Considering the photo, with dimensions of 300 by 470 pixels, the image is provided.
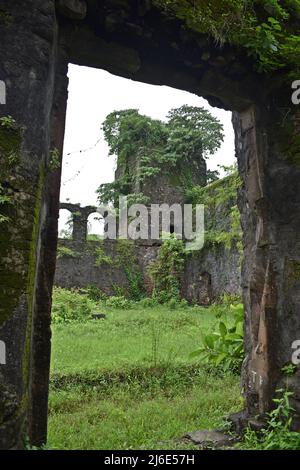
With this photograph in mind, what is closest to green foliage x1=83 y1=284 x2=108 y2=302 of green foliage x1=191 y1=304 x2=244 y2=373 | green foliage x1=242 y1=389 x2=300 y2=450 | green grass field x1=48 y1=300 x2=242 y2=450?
green grass field x1=48 y1=300 x2=242 y2=450

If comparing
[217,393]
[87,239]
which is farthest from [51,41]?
[87,239]

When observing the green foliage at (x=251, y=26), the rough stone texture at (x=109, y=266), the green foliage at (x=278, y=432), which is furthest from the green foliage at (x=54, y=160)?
the rough stone texture at (x=109, y=266)

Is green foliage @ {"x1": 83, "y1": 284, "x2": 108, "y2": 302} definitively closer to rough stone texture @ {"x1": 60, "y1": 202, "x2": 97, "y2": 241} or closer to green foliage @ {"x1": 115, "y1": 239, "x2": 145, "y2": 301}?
green foliage @ {"x1": 115, "y1": 239, "x2": 145, "y2": 301}

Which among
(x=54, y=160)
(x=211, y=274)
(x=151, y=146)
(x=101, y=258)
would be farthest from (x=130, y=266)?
(x=54, y=160)

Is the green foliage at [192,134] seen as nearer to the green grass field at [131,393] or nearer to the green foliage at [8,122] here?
the green grass field at [131,393]

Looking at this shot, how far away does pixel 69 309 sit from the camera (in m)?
13.0

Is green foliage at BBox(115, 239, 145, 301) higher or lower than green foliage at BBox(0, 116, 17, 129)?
higher

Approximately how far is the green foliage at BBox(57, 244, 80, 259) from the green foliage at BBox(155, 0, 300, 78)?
1552 cm

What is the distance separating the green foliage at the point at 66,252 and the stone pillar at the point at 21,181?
15.9 meters

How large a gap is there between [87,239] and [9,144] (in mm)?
16766

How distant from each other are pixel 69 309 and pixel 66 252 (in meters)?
5.94

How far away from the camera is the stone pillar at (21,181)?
2422 mm

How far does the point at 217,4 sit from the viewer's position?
3.60 meters

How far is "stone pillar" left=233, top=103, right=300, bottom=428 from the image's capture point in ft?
12.1
